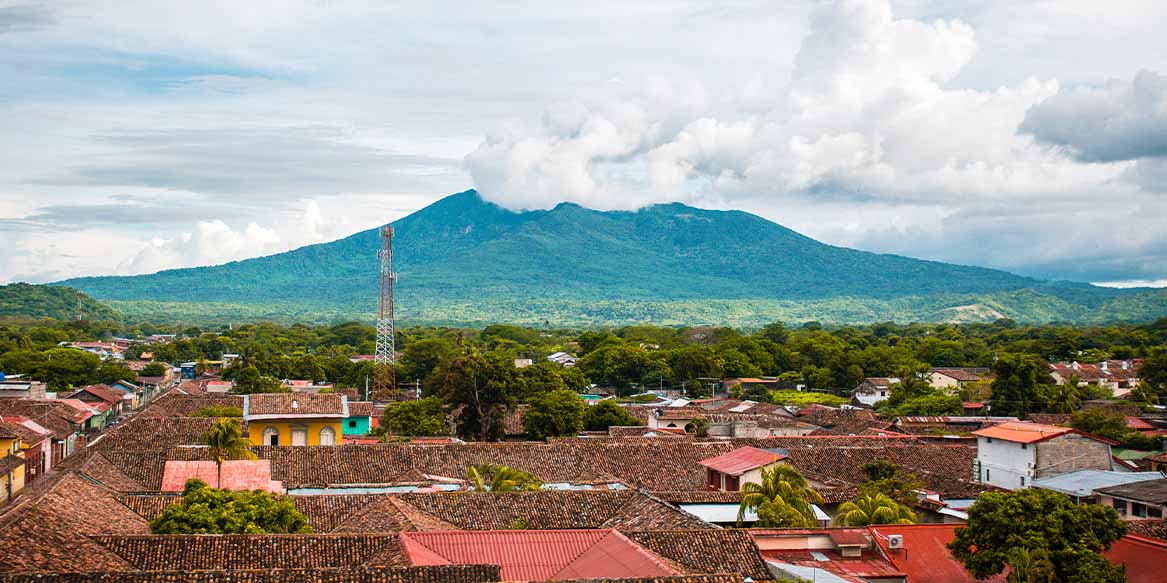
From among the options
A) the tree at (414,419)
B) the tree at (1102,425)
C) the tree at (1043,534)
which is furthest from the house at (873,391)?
the tree at (1043,534)

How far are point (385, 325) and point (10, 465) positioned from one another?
32226 millimetres

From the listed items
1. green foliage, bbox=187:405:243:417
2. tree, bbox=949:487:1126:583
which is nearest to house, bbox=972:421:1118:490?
tree, bbox=949:487:1126:583

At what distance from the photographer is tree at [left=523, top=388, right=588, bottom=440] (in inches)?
1549

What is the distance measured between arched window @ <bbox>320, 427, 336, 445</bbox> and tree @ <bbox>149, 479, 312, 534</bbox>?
1391cm

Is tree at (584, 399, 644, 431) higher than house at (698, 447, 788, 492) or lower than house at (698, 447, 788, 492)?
lower

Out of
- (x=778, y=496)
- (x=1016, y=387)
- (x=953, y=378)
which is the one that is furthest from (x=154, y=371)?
(x=778, y=496)

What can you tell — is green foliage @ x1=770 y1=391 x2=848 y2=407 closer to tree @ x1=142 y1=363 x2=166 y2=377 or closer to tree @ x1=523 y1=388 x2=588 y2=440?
tree @ x1=523 y1=388 x2=588 y2=440

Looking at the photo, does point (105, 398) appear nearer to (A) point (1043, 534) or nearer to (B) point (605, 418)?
(B) point (605, 418)

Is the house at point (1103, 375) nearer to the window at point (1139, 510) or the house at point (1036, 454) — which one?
the house at point (1036, 454)

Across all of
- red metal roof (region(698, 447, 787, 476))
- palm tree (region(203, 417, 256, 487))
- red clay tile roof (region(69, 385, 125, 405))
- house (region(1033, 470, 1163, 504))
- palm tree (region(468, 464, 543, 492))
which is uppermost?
palm tree (region(203, 417, 256, 487))

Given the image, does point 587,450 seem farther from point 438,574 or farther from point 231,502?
point 438,574

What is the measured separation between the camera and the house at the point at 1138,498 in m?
20.0

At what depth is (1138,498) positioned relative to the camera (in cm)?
2039

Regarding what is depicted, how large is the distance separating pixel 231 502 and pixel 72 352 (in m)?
59.5
